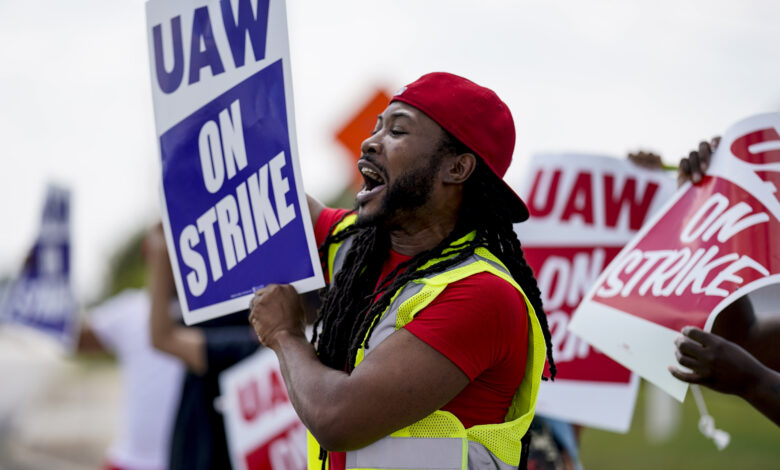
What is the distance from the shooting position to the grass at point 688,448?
352 inches

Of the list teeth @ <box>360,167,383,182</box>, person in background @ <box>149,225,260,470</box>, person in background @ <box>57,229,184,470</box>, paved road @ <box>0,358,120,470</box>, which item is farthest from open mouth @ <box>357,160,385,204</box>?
paved road @ <box>0,358,120,470</box>

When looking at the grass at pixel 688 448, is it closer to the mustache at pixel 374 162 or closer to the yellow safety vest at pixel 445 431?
the yellow safety vest at pixel 445 431

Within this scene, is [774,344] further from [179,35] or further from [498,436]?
[179,35]

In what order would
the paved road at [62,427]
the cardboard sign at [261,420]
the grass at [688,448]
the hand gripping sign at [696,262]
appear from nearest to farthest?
the hand gripping sign at [696,262]
the cardboard sign at [261,420]
the grass at [688,448]
the paved road at [62,427]

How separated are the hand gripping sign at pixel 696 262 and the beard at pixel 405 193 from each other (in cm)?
80

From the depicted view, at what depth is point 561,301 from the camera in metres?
3.35

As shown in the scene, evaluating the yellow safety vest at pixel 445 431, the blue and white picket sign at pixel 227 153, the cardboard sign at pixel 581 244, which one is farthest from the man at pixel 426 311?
the cardboard sign at pixel 581 244

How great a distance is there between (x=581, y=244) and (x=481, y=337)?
1.60 metres

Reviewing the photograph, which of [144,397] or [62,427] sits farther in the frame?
[62,427]

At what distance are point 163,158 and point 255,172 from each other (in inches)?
13.0

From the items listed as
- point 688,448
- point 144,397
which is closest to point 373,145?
point 144,397

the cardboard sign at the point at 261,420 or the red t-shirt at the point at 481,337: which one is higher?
the red t-shirt at the point at 481,337

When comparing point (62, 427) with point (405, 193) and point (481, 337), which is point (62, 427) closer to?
point (405, 193)

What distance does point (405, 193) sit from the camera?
84.2 inches
